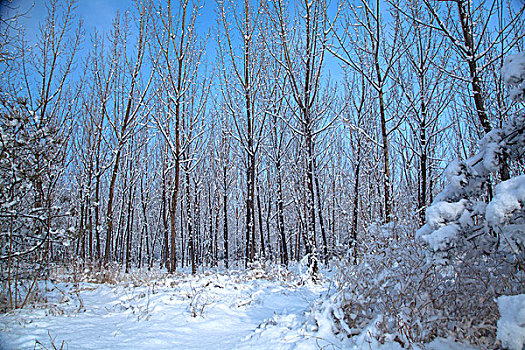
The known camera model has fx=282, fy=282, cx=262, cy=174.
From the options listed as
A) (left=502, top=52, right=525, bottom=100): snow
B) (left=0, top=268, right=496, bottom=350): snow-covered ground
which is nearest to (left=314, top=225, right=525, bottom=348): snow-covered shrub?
(left=0, top=268, right=496, bottom=350): snow-covered ground

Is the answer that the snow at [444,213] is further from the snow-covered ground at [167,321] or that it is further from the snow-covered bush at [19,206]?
the snow-covered bush at [19,206]

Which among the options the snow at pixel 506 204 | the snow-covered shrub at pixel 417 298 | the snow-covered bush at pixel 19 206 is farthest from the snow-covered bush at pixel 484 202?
the snow-covered bush at pixel 19 206

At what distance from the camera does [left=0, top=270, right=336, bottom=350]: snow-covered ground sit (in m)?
3.15

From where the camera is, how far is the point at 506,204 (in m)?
2.03

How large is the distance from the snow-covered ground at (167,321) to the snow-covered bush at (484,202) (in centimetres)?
171

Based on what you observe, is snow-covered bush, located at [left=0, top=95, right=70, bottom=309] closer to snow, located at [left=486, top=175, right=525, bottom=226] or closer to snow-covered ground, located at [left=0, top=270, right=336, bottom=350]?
snow-covered ground, located at [left=0, top=270, right=336, bottom=350]

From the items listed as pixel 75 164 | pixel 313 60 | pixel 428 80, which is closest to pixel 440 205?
pixel 313 60

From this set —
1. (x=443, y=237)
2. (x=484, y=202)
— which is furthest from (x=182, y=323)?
(x=484, y=202)

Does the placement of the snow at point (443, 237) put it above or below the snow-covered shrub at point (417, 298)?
above

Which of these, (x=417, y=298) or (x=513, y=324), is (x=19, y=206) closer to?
(x=417, y=298)

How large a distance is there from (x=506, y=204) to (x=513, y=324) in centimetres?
80

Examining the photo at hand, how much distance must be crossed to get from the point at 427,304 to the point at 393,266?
1000mm

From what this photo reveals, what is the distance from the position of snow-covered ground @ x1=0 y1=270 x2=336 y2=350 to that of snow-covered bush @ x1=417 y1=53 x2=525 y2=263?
1.71 metres

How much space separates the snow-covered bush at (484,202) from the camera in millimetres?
2184
